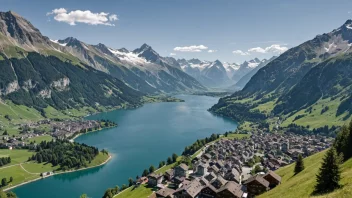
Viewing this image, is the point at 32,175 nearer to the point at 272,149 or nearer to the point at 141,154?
the point at 141,154

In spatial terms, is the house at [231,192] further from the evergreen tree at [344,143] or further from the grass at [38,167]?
the grass at [38,167]

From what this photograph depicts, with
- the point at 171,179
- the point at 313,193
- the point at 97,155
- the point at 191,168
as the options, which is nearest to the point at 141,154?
the point at 97,155

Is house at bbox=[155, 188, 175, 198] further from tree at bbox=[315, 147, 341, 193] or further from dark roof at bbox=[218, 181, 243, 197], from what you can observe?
tree at bbox=[315, 147, 341, 193]

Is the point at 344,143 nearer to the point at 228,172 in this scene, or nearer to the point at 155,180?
the point at 228,172

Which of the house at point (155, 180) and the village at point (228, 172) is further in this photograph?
the house at point (155, 180)

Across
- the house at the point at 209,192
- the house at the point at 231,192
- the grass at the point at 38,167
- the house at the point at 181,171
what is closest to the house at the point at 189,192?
the house at the point at 209,192

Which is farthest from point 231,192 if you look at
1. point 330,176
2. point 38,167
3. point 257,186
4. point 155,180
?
point 38,167
